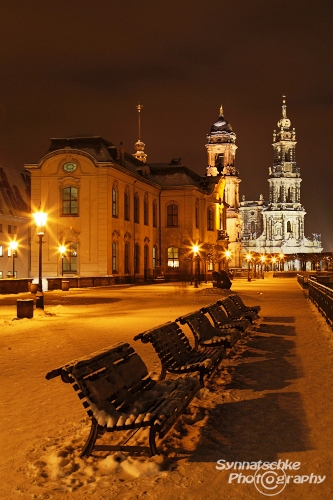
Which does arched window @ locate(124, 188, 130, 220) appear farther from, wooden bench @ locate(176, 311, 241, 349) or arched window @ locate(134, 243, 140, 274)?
wooden bench @ locate(176, 311, 241, 349)

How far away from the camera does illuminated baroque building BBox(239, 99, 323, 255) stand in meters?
Result: 145

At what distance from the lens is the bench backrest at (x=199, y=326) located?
35.3ft

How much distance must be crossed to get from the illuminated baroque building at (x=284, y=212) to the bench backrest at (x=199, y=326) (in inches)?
5307

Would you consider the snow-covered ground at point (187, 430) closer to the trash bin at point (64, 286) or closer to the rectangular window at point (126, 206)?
the trash bin at point (64, 286)

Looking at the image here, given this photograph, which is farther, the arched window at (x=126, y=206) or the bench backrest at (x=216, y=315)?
the arched window at (x=126, y=206)

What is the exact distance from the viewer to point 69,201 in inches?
1890

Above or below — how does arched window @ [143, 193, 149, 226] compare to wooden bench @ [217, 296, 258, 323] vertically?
above

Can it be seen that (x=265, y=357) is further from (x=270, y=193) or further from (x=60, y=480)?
(x=270, y=193)

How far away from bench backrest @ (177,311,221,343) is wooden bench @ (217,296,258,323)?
3.00 m

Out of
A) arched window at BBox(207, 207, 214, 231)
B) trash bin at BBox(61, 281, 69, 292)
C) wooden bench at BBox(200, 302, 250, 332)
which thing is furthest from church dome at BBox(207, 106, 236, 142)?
wooden bench at BBox(200, 302, 250, 332)

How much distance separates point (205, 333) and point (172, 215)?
165 ft

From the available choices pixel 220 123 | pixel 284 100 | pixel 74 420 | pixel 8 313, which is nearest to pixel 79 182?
pixel 8 313

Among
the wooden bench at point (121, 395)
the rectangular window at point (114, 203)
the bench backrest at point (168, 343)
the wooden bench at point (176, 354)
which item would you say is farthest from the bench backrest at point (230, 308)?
the rectangular window at point (114, 203)

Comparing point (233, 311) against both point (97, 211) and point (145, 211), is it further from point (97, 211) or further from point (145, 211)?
point (145, 211)
